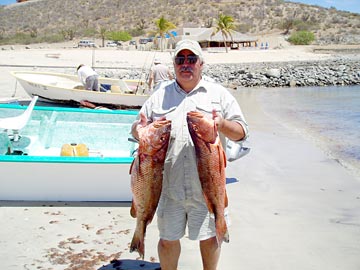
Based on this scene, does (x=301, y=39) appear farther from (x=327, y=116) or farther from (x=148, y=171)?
(x=148, y=171)

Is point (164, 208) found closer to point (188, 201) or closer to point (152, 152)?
point (188, 201)

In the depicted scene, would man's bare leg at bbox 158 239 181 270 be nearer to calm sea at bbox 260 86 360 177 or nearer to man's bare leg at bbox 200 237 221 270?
man's bare leg at bbox 200 237 221 270

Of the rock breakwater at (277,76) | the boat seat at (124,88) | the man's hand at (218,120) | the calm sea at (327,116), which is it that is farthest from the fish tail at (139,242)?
the rock breakwater at (277,76)

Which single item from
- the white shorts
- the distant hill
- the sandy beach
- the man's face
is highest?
the distant hill

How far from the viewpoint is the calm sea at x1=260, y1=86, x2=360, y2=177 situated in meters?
10.1

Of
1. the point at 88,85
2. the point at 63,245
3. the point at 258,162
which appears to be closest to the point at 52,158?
the point at 63,245

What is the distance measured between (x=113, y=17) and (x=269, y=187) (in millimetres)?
82475

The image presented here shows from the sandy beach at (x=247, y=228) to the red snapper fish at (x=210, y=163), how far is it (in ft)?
4.64

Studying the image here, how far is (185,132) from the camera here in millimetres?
2938

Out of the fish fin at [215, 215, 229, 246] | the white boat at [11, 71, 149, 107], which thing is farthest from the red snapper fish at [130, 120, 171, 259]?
the white boat at [11, 71, 149, 107]

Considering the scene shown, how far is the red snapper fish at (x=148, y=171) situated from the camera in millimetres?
2672

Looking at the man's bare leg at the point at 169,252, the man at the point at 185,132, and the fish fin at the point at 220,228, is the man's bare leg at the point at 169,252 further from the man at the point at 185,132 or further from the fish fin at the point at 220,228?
the fish fin at the point at 220,228

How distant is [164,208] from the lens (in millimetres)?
3068

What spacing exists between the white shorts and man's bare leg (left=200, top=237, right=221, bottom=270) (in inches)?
2.4
